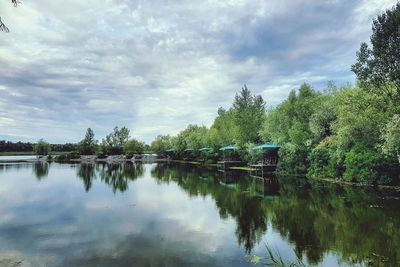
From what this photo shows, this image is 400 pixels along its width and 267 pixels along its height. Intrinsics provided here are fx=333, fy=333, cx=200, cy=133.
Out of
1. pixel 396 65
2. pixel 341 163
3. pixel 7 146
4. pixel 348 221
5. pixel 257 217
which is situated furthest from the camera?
pixel 7 146

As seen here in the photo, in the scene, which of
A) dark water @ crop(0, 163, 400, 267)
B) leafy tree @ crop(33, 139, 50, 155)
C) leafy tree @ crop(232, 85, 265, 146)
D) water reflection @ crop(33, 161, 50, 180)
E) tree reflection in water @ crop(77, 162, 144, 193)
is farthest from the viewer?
leafy tree @ crop(33, 139, 50, 155)

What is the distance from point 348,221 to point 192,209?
790 centimetres

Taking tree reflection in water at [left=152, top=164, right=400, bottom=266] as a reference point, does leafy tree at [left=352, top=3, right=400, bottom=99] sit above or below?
above

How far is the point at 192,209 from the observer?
1834 cm

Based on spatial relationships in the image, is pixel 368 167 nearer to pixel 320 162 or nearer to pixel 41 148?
pixel 320 162

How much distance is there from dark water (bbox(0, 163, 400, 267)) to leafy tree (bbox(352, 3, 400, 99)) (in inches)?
302

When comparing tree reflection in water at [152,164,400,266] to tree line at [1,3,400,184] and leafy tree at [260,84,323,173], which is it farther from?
leafy tree at [260,84,323,173]

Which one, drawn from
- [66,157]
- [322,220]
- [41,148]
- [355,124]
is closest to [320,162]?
[355,124]

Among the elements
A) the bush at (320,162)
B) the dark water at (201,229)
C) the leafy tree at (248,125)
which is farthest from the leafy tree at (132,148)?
the dark water at (201,229)

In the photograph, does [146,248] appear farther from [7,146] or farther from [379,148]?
[7,146]

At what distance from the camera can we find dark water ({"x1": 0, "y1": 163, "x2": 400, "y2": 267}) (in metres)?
10.1

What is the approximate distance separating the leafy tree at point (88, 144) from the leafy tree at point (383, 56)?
9502 cm

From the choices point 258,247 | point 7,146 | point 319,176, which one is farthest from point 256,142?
point 7,146

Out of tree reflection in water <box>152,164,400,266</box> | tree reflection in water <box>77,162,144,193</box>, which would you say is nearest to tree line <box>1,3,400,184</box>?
tree reflection in water <box>152,164,400,266</box>
